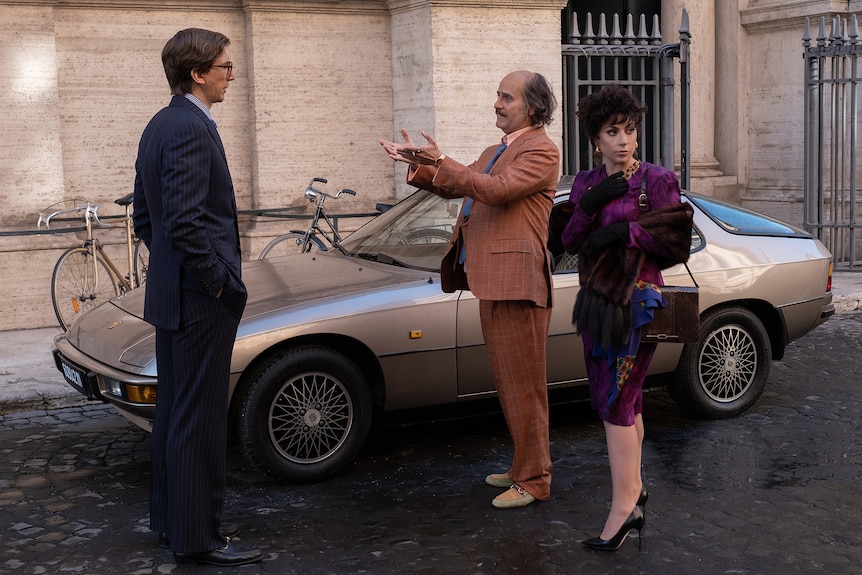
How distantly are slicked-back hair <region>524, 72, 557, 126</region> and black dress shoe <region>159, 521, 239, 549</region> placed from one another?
2173 mm

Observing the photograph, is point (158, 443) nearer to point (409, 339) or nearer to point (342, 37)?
point (409, 339)

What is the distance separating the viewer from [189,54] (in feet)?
15.2

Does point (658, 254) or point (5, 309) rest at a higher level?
point (658, 254)

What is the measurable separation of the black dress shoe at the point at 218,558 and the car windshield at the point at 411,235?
212 centimetres

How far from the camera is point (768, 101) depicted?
1560 cm

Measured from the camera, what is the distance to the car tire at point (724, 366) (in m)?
6.94

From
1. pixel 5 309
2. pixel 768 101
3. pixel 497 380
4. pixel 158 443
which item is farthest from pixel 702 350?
pixel 768 101

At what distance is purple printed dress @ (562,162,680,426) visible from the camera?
15.7 ft

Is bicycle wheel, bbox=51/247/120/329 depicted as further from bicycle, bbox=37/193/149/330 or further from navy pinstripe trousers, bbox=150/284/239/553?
navy pinstripe trousers, bbox=150/284/239/553

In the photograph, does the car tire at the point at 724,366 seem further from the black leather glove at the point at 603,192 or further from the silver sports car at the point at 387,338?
the black leather glove at the point at 603,192

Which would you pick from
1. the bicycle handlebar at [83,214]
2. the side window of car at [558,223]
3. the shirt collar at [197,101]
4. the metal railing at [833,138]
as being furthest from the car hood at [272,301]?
the metal railing at [833,138]

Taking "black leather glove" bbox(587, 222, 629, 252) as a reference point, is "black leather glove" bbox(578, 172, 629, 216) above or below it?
above

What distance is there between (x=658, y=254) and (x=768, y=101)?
11550mm

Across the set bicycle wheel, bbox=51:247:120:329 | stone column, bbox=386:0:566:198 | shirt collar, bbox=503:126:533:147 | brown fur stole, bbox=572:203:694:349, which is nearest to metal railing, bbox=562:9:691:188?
stone column, bbox=386:0:566:198
